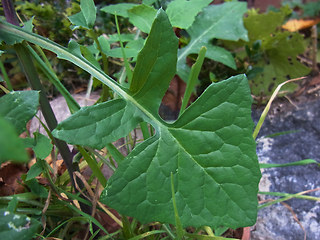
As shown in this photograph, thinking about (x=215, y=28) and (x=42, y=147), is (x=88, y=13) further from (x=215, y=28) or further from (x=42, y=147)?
(x=215, y=28)

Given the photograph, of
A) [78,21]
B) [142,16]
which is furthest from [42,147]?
[142,16]

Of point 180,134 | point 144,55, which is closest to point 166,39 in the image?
point 144,55

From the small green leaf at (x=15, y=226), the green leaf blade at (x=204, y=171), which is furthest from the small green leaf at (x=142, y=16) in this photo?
the small green leaf at (x=15, y=226)

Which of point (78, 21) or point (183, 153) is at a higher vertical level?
point (78, 21)

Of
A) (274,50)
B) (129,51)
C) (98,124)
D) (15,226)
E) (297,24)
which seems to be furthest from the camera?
(297,24)

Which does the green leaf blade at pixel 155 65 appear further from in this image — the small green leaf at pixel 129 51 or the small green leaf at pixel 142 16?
the small green leaf at pixel 142 16

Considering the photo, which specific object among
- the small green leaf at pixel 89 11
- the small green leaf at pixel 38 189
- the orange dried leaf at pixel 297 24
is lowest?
the orange dried leaf at pixel 297 24
